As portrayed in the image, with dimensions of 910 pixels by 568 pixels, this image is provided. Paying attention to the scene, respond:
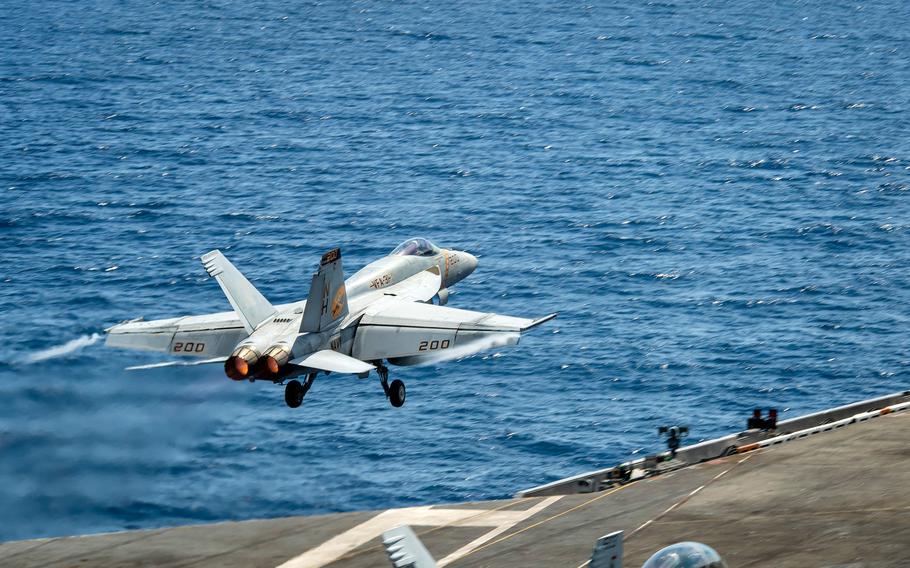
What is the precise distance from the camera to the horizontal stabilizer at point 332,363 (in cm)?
5517

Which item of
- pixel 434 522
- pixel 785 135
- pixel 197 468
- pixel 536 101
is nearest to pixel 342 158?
pixel 536 101

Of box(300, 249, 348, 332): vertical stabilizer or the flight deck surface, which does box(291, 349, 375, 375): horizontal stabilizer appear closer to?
box(300, 249, 348, 332): vertical stabilizer

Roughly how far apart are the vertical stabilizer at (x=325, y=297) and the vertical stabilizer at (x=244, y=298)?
2.02m

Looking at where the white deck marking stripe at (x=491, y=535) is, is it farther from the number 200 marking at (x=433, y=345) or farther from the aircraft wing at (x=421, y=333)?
the number 200 marking at (x=433, y=345)

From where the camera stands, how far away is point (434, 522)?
6606 centimetres

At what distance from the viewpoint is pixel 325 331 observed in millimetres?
57719

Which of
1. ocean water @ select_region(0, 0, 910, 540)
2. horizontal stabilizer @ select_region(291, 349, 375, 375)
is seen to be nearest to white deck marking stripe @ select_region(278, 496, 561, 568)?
horizontal stabilizer @ select_region(291, 349, 375, 375)

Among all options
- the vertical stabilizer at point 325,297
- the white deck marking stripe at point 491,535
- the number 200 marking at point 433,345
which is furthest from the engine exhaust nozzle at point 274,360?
the white deck marking stripe at point 491,535

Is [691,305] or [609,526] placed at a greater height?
[691,305]

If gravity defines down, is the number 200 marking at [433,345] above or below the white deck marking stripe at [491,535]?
above

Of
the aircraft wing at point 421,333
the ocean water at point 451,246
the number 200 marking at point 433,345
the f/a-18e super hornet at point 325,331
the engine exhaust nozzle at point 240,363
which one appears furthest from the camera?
the ocean water at point 451,246

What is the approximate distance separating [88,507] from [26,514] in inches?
146

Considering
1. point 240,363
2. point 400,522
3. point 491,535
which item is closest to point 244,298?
point 240,363

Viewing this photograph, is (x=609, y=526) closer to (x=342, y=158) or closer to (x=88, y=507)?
(x=88, y=507)
